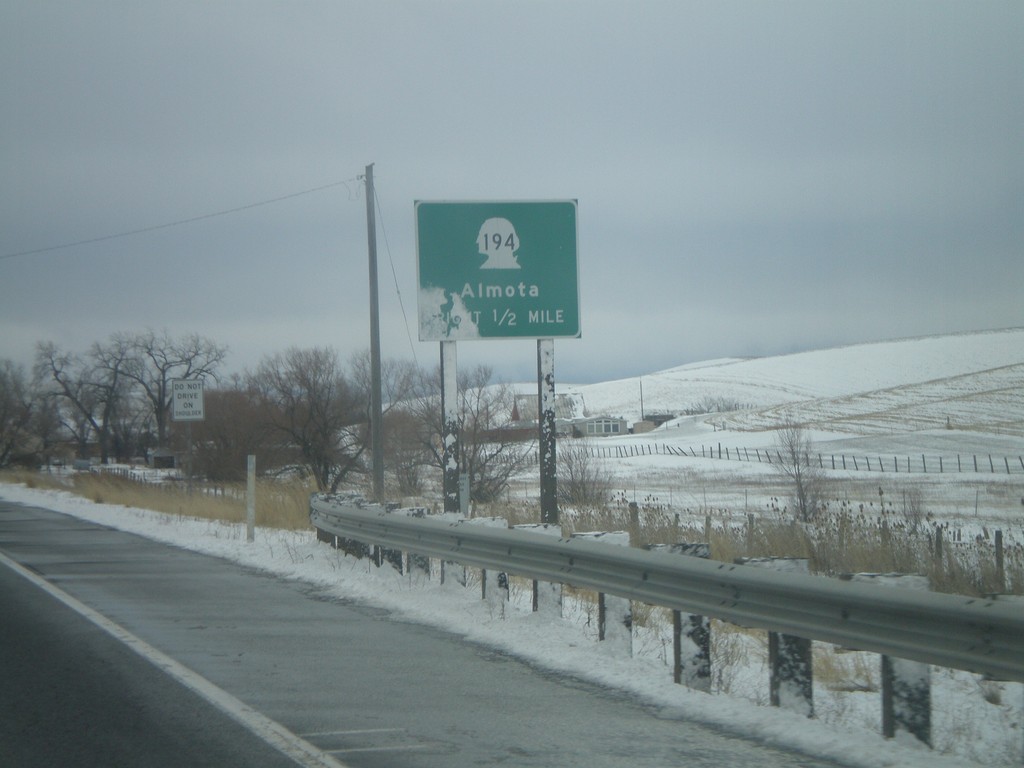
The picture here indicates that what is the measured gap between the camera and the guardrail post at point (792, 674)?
6543 millimetres

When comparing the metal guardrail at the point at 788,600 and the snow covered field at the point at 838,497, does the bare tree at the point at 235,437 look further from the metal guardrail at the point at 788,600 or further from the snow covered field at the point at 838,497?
the metal guardrail at the point at 788,600

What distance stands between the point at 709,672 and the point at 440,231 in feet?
27.6

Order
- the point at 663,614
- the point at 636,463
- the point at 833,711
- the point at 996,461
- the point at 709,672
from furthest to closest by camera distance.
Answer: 1. the point at 636,463
2. the point at 996,461
3. the point at 663,614
4. the point at 709,672
5. the point at 833,711

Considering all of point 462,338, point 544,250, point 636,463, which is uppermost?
point 544,250

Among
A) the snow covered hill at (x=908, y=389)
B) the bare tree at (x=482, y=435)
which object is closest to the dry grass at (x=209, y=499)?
the bare tree at (x=482, y=435)

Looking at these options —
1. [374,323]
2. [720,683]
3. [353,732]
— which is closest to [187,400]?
[374,323]

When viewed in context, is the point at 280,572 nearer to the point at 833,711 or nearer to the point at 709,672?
the point at 709,672

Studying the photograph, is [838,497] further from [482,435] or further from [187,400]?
[187,400]

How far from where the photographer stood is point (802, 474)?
29.6 metres

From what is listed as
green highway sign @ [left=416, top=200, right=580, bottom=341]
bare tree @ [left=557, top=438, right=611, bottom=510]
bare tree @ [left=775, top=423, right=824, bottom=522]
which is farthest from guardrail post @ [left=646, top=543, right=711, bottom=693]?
bare tree @ [left=557, top=438, right=611, bottom=510]

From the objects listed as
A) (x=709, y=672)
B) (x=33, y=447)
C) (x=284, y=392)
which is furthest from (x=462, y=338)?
(x=33, y=447)

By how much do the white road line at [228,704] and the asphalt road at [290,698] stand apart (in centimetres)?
2

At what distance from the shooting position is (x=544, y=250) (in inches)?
562

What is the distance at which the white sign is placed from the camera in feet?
70.3
